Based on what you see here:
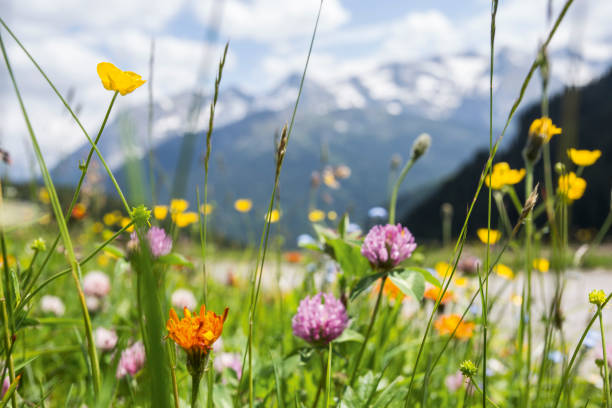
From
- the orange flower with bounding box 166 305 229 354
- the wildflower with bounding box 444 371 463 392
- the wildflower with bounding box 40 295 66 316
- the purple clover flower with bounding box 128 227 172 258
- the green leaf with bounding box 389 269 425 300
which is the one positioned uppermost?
the wildflower with bounding box 40 295 66 316

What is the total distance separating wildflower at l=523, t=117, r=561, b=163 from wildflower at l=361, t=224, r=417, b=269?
1.29 feet

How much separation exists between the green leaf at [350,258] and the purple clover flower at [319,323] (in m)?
0.12

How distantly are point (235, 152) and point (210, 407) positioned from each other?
645 ft

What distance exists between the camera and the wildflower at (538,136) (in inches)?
37.9

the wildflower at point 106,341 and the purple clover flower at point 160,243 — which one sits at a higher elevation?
the purple clover flower at point 160,243

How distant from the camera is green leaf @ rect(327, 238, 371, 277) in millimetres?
882

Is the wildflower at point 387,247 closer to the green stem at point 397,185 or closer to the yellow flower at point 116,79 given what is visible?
the green stem at point 397,185

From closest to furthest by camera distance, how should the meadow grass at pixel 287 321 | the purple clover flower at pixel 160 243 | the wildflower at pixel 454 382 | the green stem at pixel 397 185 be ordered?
the meadow grass at pixel 287 321, the purple clover flower at pixel 160 243, the green stem at pixel 397 185, the wildflower at pixel 454 382

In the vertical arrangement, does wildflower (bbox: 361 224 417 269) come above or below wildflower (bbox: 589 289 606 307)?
above

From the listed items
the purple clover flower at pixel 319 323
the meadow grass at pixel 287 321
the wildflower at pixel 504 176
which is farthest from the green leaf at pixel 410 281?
the wildflower at pixel 504 176

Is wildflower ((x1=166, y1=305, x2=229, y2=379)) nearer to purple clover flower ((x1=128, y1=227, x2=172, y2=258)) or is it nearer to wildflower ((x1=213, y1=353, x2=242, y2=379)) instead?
purple clover flower ((x1=128, y1=227, x2=172, y2=258))

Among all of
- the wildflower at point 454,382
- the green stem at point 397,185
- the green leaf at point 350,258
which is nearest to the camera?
the green leaf at point 350,258

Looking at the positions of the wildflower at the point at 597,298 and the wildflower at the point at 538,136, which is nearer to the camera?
the wildflower at the point at 597,298

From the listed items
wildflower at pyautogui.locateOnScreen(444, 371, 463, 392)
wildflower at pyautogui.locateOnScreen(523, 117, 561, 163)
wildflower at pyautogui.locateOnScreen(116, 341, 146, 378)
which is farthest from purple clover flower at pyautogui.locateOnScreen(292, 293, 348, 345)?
wildflower at pyautogui.locateOnScreen(444, 371, 463, 392)
